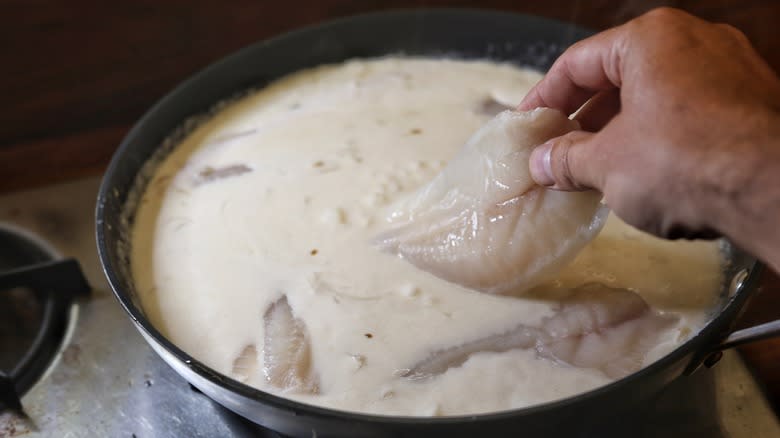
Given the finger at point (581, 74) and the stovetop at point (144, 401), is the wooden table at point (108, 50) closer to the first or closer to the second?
the stovetop at point (144, 401)

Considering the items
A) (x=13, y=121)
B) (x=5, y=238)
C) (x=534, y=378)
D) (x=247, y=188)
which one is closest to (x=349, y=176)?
(x=247, y=188)

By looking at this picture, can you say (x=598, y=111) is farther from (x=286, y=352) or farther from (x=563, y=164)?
(x=286, y=352)

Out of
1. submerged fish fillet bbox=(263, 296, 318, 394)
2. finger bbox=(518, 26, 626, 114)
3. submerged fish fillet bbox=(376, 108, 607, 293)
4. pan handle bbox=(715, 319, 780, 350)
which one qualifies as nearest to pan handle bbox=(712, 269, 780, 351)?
pan handle bbox=(715, 319, 780, 350)

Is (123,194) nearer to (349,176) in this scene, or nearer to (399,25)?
(349,176)

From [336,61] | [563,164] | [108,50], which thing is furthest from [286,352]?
[108,50]

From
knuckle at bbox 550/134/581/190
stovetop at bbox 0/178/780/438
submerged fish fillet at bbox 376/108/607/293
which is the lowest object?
stovetop at bbox 0/178/780/438

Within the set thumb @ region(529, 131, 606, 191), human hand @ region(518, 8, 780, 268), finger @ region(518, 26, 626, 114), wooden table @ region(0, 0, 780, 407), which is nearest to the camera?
human hand @ region(518, 8, 780, 268)

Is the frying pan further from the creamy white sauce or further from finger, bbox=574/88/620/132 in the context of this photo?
finger, bbox=574/88/620/132
